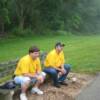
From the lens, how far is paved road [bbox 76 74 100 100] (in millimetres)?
9875

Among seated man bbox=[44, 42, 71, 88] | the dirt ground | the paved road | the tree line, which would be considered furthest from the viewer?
the tree line

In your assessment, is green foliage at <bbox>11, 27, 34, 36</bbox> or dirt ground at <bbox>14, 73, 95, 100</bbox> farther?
green foliage at <bbox>11, 27, 34, 36</bbox>

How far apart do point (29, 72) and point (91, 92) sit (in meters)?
1.92

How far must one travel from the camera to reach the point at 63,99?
964 cm

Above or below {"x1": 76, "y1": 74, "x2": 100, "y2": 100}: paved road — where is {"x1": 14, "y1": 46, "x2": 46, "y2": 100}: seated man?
above

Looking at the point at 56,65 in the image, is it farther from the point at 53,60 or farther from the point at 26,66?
the point at 26,66

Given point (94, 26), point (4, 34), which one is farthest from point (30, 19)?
point (94, 26)

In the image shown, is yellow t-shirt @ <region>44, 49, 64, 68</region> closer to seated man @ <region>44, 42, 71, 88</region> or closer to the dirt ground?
seated man @ <region>44, 42, 71, 88</region>

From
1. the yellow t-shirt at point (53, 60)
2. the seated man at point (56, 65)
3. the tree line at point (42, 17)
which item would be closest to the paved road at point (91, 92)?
the seated man at point (56, 65)

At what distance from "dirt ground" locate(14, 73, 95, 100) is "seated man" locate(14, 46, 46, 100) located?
269 millimetres

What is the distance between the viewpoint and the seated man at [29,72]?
9.20m

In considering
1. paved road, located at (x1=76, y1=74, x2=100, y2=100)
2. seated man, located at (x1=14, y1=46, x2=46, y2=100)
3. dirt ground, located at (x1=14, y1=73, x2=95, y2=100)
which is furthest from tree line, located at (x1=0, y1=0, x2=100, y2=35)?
seated man, located at (x1=14, y1=46, x2=46, y2=100)

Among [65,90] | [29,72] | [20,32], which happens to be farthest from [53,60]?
[20,32]

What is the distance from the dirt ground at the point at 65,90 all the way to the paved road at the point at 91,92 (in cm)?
15
